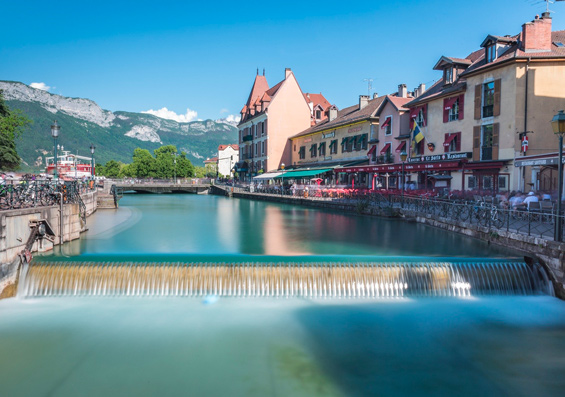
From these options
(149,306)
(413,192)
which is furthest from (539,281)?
(413,192)

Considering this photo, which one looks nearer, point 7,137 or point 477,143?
point 477,143

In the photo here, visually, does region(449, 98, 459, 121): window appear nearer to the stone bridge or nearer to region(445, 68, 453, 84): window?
region(445, 68, 453, 84): window

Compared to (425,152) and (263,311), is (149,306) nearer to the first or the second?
(263,311)

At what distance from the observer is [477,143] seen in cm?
2862

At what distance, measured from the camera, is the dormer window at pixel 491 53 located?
27.9 m

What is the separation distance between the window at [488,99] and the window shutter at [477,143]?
1067 mm

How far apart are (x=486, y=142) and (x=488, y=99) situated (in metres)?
2.80

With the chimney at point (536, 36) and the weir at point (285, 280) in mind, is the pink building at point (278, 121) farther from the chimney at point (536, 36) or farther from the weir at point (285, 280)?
the weir at point (285, 280)

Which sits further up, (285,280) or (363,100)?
(363,100)

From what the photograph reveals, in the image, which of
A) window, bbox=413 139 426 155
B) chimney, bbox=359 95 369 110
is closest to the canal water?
window, bbox=413 139 426 155

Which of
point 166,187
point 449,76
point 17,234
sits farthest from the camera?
point 166,187

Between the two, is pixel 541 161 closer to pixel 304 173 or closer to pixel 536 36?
pixel 536 36

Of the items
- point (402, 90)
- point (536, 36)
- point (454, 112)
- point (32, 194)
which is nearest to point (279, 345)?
point (32, 194)

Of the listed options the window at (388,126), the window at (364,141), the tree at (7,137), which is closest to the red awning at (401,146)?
the window at (388,126)
